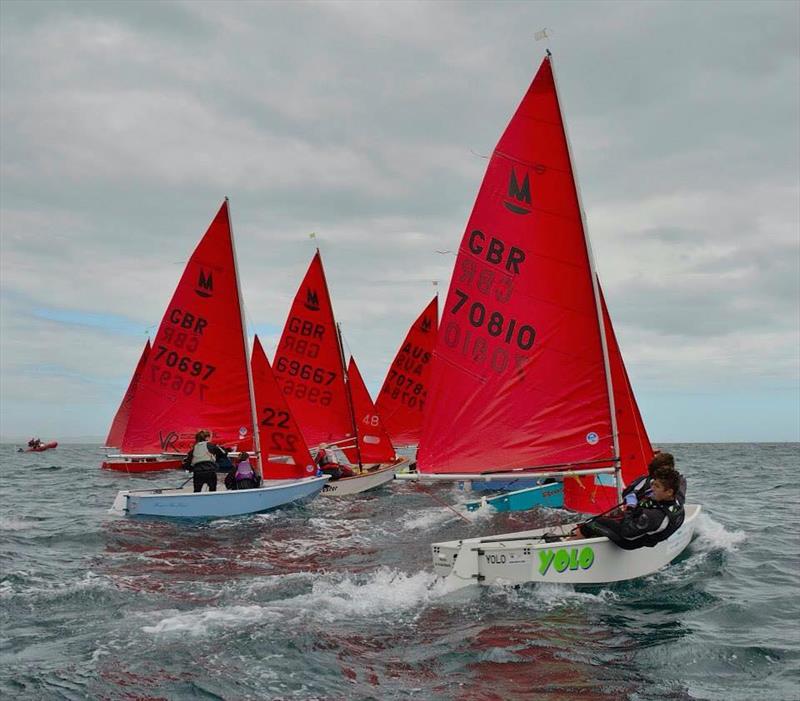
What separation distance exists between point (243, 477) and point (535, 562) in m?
12.0

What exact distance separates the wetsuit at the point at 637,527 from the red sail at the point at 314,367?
18.0m

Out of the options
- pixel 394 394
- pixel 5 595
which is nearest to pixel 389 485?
pixel 394 394

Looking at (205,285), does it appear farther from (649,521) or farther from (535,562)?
(649,521)

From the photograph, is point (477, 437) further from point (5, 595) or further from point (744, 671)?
point (5, 595)

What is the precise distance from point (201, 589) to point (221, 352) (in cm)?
1156

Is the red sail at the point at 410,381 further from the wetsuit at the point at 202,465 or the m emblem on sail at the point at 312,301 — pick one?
the wetsuit at the point at 202,465

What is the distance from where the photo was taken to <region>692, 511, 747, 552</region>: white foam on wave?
15133 millimetres

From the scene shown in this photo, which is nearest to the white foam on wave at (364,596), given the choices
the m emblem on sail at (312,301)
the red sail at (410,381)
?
the m emblem on sail at (312,301)

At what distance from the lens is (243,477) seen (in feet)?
68.3

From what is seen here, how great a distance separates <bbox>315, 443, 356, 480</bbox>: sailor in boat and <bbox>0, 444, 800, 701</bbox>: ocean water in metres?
8.91

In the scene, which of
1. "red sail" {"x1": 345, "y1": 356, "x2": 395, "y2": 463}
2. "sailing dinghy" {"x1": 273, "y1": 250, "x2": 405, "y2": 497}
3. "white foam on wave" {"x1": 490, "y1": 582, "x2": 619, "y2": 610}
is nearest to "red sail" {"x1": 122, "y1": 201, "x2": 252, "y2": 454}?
"sailing dinghy" {"x1": 273, "y1": 250, "x2": 405, "y2": 497}

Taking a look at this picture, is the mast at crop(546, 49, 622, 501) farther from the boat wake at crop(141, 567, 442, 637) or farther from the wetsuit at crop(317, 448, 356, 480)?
the wetsuit at crop(317, 448, 356, 480)

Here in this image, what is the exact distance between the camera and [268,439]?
22.7 metres

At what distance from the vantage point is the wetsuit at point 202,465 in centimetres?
1970
